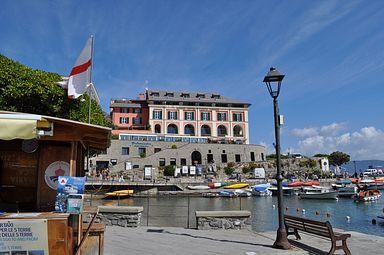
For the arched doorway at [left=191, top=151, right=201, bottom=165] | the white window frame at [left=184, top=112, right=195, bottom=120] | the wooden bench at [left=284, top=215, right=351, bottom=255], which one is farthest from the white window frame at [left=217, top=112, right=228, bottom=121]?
the wooden bench at [left=284, top=215, right=351, bottom=255]

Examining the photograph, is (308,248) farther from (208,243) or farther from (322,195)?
(322,195)

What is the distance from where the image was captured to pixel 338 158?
81062 mm

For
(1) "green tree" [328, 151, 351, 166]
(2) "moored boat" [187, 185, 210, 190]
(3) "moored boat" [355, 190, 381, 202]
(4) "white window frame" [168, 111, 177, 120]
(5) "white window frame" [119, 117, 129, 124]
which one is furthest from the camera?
(1) "green tree" [328, 151, 351, 166]

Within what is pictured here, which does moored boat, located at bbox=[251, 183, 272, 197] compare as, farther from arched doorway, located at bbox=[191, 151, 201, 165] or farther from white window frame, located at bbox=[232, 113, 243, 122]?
white window frame, located at bbox=[232, 113, 243, 122]

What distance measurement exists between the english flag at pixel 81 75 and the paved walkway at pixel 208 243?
455 cm

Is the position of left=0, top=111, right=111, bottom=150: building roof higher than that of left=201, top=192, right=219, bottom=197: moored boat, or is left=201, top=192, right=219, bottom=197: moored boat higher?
left=0, top=111, right=111, bottom=150: building roof

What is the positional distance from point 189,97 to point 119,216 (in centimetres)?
6545

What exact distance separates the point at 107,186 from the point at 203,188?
1419cm

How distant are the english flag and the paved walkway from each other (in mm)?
4546

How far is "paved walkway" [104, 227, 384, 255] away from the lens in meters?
8.08

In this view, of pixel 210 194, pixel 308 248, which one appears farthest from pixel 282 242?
pixel 210 194

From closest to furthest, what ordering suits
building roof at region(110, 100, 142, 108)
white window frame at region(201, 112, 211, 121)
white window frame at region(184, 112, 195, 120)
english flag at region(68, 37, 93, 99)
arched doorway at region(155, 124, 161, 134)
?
english flag at region(68, 37, 93, 99), arched doorway at region(155, 124, 161, 134), white window frame at region(184, 112, 195, 120), white window frame at region(201, 112, 211, 121), building roof at region(110, 100, 142, 108)

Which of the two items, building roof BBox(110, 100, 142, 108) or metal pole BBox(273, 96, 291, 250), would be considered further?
building roof BBox(110, 100, 142, 108)

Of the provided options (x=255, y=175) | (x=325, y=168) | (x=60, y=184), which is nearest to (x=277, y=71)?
(x=60, y=184)
